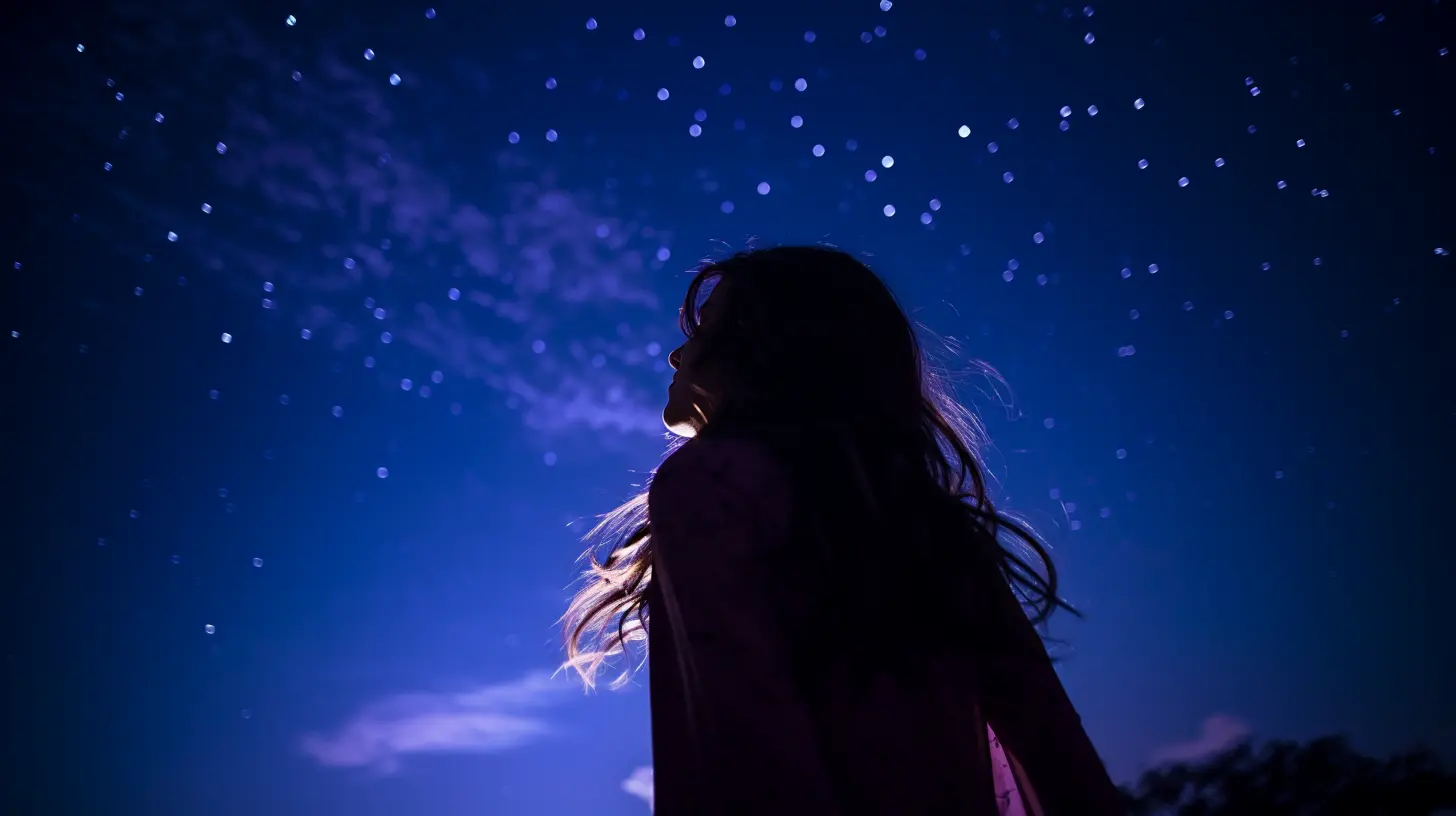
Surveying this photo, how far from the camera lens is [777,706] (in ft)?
2.21

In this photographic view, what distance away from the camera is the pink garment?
0.65m

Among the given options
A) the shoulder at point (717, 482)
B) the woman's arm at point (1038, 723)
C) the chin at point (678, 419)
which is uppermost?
the chin at point (678, 419)

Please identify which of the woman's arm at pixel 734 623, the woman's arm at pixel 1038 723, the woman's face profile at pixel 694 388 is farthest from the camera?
the woman's face profile at pixel 694 388

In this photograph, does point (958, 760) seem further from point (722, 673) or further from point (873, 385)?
point (873, 385)

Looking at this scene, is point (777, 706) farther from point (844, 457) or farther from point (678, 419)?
point (678, 419)

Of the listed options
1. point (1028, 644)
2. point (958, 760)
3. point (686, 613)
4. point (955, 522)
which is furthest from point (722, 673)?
point (1028, 644)

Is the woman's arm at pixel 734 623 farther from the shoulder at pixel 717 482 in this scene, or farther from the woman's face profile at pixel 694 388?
the woman's face profile at pixel 694 388

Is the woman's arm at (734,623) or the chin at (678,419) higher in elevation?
the chin at (678,419)

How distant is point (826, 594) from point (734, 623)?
20cm

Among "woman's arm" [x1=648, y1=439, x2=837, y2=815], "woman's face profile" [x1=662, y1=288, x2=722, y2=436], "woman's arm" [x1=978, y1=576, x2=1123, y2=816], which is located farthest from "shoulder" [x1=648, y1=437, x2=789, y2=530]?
"woman's arm" [x1=978, y1=576, x2=1123, y2=816]

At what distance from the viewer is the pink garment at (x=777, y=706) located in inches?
25.6

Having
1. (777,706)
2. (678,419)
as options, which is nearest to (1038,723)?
(777,706)

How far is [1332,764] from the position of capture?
518 inches

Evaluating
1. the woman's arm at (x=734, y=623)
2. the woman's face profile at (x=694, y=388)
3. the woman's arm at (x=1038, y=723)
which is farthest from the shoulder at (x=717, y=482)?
the woman's arm at (x=1038, y=723)
